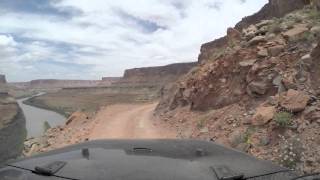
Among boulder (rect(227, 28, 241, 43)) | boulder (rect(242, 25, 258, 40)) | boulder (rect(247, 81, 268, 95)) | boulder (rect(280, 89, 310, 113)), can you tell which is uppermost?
boulder (rect(227, 28, 241, 43))

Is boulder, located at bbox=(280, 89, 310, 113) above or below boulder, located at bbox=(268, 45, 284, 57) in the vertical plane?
below

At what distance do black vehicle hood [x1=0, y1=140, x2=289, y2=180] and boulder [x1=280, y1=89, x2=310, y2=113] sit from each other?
31.0 feet

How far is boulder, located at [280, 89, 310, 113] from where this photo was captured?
12081 millimetres

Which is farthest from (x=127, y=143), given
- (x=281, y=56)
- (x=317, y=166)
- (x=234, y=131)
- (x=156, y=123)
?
(x=156, y=123)

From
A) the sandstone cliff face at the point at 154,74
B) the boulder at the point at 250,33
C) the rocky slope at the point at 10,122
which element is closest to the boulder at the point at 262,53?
the boulder at the point at 250,33

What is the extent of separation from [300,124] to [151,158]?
943 centimetres

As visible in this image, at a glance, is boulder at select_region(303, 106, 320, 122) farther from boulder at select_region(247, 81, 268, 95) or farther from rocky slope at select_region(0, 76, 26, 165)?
rocky slope at select_region(0, 76, 26, 165)

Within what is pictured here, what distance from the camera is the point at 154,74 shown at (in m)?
130

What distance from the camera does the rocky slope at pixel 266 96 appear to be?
11.1 m

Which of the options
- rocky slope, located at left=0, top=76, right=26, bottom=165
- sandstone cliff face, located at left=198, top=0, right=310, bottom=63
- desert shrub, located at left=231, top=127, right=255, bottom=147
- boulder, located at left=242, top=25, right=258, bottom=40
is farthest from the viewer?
rocky slope, located at left=0, top=76, right=26, bottom=165

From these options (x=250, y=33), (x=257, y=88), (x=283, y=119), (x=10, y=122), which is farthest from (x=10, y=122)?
(x=283, y=119)

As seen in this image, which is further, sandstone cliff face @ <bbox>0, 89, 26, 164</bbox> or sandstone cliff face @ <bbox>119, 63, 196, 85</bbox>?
sandstone cliff face @ <bbox>119, 63, 196, 85</bbox>

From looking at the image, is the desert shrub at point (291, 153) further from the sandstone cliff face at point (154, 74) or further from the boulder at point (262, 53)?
the sandstone cliff face at point (154, 74)

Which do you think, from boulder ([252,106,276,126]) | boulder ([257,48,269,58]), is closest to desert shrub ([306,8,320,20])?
boulder ([257,48,269,58])
